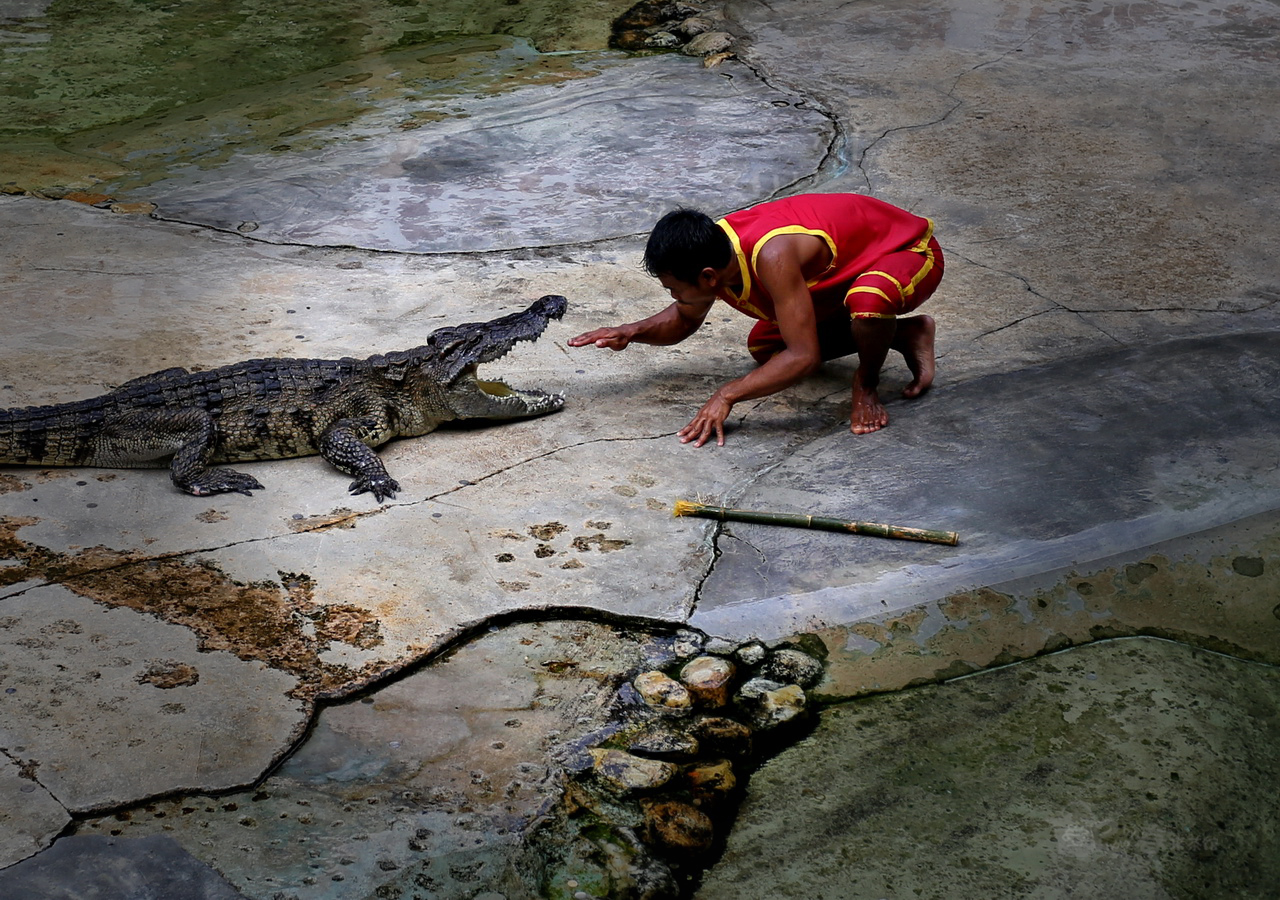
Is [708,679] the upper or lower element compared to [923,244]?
lower

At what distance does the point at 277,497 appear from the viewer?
3260mm

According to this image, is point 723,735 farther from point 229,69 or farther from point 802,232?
point 229,69

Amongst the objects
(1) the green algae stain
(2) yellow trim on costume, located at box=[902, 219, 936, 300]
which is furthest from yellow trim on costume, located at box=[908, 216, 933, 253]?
(1) the green algae stain

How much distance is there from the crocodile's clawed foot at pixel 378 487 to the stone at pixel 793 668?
1.26 meters

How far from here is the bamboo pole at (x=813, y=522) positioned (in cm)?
292

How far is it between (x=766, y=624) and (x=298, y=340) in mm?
2248

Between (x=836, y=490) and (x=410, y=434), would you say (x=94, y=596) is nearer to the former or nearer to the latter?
(x=410, y=434)

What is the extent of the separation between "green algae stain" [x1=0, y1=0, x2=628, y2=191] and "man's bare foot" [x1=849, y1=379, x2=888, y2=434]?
3.71 meters

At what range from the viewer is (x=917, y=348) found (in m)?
3.66

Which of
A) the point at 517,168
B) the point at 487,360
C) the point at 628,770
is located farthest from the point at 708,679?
the point at 517,168

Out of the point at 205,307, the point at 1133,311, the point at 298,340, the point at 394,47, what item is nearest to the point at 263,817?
the point at 298,340

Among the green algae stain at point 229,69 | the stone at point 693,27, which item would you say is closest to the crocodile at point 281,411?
the green algae stain at point 229,69

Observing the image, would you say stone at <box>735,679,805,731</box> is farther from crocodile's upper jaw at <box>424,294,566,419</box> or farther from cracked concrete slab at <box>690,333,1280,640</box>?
crocodile's upper jaw at <box>424,294,566,419</box>

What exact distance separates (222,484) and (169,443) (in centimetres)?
25
